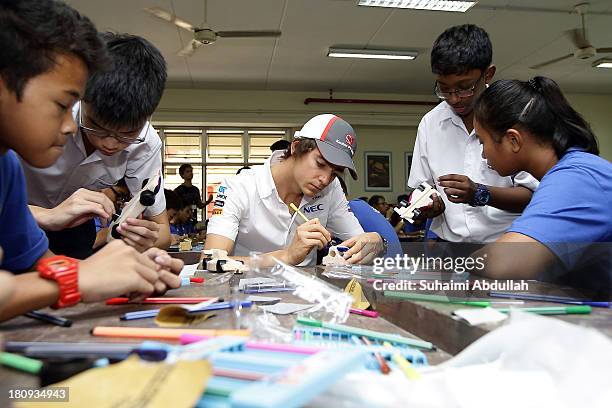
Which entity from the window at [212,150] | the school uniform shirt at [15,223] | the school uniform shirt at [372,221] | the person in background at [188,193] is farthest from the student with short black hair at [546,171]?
the window at [212,150]

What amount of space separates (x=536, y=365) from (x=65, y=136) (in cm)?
89

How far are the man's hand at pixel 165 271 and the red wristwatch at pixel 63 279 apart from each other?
201 millimetres

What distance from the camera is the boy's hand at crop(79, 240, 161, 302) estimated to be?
0.82 m

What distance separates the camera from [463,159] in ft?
6.87

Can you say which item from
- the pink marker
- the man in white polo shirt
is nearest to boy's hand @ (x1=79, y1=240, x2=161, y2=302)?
the pink marker

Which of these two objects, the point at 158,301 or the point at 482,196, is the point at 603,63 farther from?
the point at 158,301

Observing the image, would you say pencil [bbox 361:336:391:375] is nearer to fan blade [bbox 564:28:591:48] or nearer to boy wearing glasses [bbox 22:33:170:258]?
boy wearing glasses [bbox 22:33:170:258]

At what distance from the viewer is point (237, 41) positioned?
19.2 ft

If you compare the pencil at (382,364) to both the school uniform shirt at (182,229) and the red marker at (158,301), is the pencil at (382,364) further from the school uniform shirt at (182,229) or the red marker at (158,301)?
the school uniform shirt at (182,229)


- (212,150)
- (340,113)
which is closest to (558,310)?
(340,113)

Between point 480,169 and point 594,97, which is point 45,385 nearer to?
point 480,169

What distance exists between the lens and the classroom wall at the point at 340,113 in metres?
8.09

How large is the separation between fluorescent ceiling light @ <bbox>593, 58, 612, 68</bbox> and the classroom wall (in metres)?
1.30

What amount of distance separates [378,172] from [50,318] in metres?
8.36
